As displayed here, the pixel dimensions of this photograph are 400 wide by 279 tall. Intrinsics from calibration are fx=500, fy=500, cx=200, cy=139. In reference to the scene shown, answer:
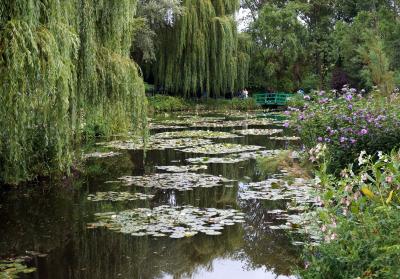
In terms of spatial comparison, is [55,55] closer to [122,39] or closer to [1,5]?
[1,5]

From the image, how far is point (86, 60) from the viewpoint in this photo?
7328 mm

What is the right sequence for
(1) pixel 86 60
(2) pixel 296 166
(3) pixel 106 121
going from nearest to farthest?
(1) pixel 86 60 → (3) pixel 106 121 → (2) pixel 296 166

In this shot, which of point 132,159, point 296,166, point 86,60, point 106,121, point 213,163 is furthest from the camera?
point 132,159

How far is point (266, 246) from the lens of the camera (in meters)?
5.50

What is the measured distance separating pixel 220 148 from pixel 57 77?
294 inches

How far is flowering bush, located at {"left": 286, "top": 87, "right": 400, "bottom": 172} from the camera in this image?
23.6 feet

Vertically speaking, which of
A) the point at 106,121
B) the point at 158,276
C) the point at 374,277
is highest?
the point at 106,121

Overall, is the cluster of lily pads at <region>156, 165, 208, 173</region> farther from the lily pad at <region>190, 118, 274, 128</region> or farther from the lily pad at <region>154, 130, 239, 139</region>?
the lily pad at <region>190, 118, 274, 128</region>

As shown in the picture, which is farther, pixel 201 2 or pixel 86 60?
pixel 201 2

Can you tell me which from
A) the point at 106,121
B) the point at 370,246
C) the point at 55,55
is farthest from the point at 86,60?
the point at 370,246

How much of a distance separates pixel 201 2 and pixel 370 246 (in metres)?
24.2

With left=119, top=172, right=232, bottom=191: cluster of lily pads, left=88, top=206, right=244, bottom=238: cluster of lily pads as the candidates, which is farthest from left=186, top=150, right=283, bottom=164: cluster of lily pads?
left=88, top=206, right=244, bottom=238: cluster of lily pads

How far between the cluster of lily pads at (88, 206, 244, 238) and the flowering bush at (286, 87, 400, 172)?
6.63 feet

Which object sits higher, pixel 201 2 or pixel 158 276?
pixel 201 2
